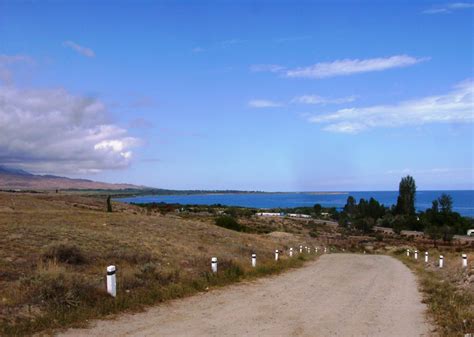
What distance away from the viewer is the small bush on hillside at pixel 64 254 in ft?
52.2

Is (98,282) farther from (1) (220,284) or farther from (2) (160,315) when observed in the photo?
(1) (220,284)

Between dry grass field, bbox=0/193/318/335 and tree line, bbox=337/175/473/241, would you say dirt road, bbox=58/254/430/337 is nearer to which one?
dry grass field, bbox=0/193/318/335

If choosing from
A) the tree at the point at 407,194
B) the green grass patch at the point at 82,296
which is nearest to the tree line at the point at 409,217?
the tree at the point at 407,194

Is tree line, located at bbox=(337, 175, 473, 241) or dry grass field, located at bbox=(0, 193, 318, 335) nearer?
dry grass field, located at bbox=(0, 193, 318, 335)

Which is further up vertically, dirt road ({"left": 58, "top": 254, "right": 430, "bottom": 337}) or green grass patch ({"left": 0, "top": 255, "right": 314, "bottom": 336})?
green grass patch ({"left": 0, "top": 255, "right": 314, "bottom": 336})

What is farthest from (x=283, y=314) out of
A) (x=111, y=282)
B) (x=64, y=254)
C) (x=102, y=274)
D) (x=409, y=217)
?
(x=409, y=217)

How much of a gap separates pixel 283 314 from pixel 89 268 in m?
7.27

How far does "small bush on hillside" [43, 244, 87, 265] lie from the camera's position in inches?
627

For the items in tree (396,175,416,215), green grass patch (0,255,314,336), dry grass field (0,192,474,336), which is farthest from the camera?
tree (396,175,416,215)

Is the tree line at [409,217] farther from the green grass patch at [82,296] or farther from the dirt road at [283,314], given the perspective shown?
the green grass patch at [82,296]

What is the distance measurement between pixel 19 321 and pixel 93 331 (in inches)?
56.0

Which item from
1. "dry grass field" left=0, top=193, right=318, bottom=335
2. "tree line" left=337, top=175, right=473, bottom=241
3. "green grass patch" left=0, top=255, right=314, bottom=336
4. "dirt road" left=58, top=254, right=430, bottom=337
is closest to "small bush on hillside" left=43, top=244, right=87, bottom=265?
"dry grass field" left=0, top=193, right=318, bottom=335

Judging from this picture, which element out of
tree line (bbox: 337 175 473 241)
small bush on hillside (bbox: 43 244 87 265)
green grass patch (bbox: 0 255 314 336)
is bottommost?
tree line (bbox: 337 175 473 241)

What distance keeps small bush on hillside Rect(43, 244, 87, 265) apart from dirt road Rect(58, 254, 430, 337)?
193 inches
